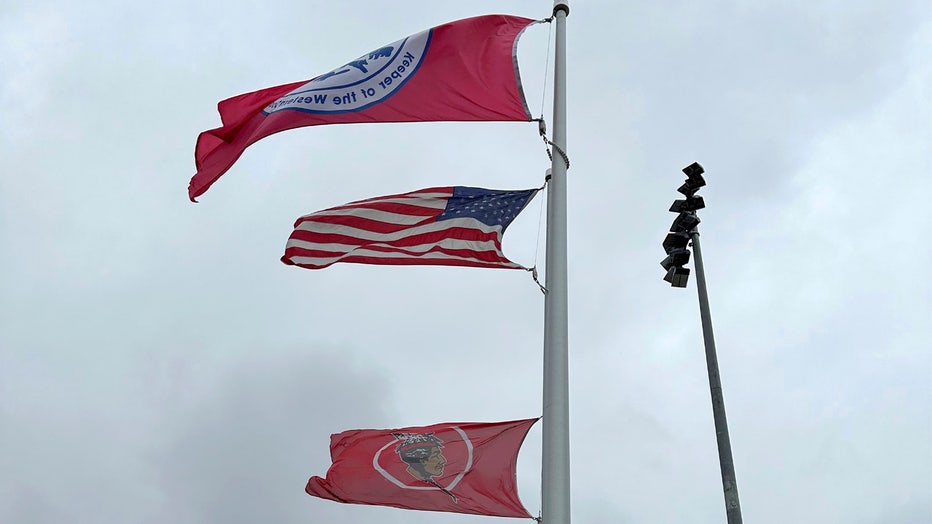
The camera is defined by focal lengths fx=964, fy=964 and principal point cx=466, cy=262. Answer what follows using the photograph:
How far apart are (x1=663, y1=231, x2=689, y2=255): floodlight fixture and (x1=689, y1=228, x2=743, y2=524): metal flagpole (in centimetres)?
16

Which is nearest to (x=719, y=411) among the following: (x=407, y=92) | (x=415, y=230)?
(x=415, y=230)

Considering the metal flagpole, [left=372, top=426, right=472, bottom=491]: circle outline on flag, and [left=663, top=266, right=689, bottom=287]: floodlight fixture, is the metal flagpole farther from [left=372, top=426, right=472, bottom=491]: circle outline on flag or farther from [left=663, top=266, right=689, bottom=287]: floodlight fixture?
[left=372, top=426, right=472, bottom=491]: circle outline on flag

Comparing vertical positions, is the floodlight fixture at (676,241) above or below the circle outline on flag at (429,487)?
above

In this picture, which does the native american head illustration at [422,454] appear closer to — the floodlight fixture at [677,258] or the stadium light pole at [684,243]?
the stadium light pole at [684,243]

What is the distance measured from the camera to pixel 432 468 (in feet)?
35.4

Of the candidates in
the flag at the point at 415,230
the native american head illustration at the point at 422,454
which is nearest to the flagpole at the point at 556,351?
the flag at the point at 415,230

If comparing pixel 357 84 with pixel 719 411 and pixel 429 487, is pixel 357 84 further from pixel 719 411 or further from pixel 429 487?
pixel 719 411

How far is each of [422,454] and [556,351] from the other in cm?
218

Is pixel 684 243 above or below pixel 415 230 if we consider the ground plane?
above

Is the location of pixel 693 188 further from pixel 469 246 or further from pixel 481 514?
pixel 481 514

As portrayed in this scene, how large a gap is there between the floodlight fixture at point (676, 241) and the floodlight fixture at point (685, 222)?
0.07 meters

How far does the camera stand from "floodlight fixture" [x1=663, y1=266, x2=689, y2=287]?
50.3 feet

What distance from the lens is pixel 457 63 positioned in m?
11.9

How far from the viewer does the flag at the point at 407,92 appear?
455 inches
